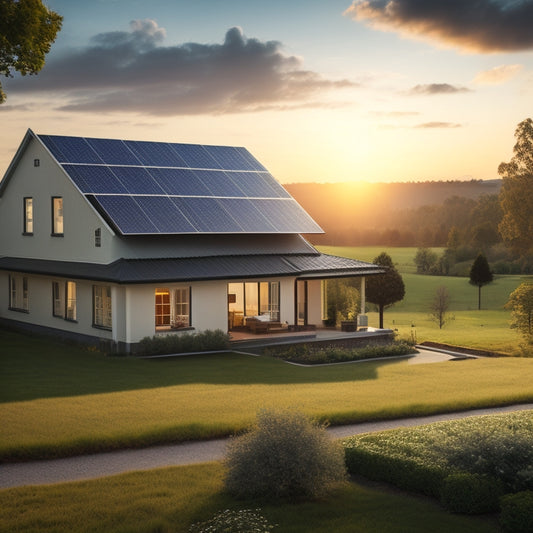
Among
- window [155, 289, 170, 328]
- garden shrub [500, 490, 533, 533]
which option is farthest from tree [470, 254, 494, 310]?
garden shrub [500, 490, 533, 533]

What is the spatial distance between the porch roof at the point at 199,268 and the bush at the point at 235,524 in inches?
606

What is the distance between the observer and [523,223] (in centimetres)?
4909

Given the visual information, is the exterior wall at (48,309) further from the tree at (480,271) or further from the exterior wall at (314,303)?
the tree at (480,271)

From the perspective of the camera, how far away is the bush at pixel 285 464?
9.91m

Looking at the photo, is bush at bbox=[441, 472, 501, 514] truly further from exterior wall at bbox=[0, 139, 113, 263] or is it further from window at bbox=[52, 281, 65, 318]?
window at bbox=[52, 281, 65, 318]

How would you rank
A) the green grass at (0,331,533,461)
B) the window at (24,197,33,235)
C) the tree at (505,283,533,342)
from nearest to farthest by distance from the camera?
the green grass at (0,331,533,461) → the window at (24,197,33,235) → the tree at (505,283,533,342)

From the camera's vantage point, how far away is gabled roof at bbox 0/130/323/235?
87.9 ft

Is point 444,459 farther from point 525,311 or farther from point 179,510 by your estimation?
point 525,311

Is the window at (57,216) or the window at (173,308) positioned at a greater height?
the window at (57,216)

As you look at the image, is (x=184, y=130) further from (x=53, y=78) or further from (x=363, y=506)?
(x=363, y=506)

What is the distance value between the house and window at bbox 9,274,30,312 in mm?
76

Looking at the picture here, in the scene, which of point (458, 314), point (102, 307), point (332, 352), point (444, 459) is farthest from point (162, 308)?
point (458, 314)

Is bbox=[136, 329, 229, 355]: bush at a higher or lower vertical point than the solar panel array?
lower

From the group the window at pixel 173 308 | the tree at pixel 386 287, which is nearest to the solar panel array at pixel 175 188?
the window at pixel 173 308
